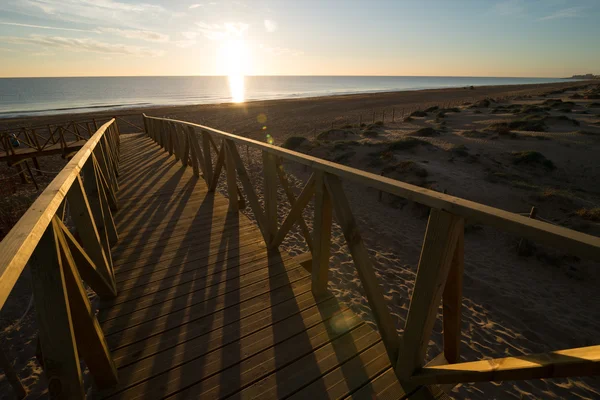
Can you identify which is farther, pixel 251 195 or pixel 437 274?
pixel 251 195

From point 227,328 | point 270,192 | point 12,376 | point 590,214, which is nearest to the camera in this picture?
point 227,328

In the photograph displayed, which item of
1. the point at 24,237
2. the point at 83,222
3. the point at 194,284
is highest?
the point at 24,237

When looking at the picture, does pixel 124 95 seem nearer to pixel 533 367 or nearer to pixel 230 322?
pixel 230 322

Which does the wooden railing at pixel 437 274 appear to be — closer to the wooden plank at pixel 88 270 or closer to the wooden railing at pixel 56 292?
the wooden railing at pixel 56 292

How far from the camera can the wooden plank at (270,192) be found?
3.11 m

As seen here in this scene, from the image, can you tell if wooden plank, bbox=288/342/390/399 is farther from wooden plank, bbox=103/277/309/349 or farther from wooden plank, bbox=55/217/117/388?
wooden plank, bbox=55/217/117/388

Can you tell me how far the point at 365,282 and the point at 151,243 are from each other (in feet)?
9.63

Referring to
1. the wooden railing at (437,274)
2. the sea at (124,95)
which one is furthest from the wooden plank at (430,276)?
the sea at (124,95)

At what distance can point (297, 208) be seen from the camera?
2742 millimetres

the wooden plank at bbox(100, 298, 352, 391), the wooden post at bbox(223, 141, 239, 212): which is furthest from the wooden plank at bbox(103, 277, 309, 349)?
the wooden post at bbox(223, 141, 239, 212)

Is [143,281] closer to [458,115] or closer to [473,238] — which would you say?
[473,238]

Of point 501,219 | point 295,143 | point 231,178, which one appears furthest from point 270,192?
point 295,143

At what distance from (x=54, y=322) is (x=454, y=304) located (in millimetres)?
2111

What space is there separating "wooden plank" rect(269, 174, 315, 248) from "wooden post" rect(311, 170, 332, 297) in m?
0.13
